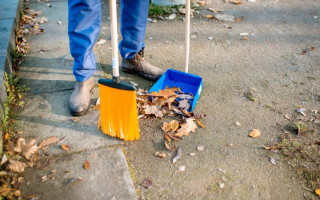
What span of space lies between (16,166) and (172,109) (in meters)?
1.28

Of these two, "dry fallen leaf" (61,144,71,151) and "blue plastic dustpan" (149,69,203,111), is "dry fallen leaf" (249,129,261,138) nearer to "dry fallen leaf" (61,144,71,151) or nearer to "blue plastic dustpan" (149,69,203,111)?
"blue plastic dustpan" (149,69,203,111)

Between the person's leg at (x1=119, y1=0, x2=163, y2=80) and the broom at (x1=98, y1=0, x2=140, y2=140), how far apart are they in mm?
621

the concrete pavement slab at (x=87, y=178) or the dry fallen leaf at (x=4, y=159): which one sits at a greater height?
the dry fallen leaf at (x=4, y=159)

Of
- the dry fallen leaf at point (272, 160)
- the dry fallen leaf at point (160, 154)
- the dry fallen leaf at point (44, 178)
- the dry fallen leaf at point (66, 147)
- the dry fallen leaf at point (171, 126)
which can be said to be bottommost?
the dry fallen leaf at point (272, 160)

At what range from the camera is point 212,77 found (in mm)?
3000

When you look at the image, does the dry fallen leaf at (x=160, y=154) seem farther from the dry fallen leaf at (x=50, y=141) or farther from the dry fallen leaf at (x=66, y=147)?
the dry fallen leaf at (x=50, y=141)

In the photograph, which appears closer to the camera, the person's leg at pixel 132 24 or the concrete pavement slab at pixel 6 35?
the person's leg at pixel 132 24

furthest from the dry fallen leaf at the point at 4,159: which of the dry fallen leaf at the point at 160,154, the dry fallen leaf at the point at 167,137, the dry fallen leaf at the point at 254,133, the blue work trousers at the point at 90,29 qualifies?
the dry fallen leaf at the point at 254,133

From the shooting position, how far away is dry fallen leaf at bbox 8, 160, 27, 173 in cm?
192

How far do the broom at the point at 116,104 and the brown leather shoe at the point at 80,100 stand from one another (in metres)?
0.29

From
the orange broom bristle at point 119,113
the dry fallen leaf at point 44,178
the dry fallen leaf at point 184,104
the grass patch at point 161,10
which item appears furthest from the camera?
the grass patch at point 161,10

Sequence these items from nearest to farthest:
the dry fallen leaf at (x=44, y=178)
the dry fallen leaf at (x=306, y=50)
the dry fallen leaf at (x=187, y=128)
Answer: the dry fallen leaf at (x=44, y=178)
the dry fallen leaf at (x=187, y=128)
the dry fallen leaf at (x=306, y=50)

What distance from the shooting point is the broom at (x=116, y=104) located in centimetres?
197

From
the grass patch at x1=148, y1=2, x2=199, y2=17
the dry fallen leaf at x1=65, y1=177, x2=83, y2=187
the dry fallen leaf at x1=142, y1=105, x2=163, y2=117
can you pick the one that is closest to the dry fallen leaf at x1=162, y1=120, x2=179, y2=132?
the dry fallen leaf at x1=142, y1=105, x2=163, y2=117
